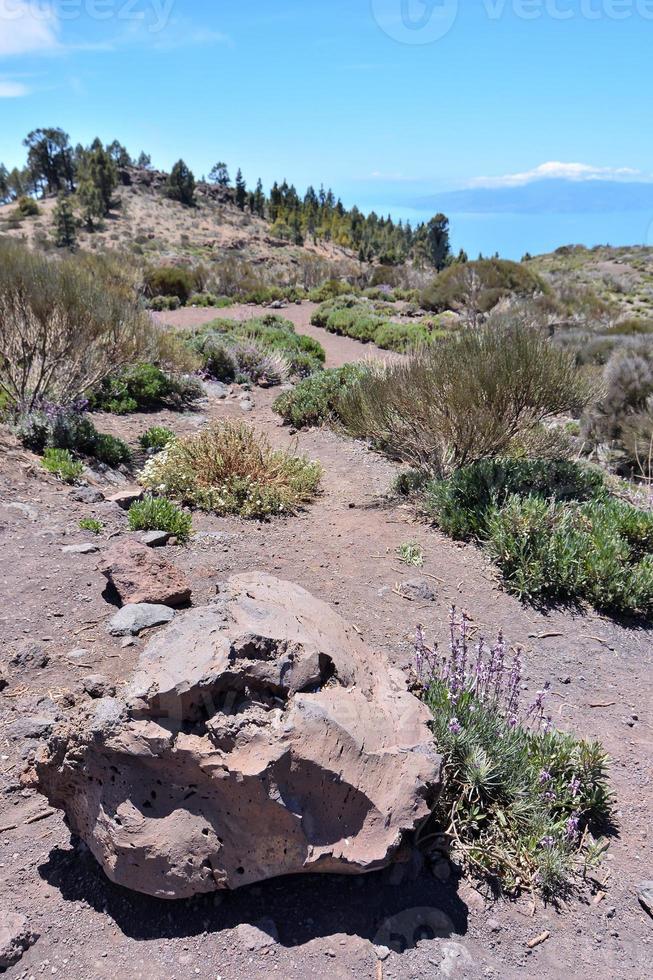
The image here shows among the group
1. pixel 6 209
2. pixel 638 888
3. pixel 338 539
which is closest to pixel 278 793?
pixel 638 888

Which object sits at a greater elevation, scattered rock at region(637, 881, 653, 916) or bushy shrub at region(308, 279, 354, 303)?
bushy shrub at region(308, 279, 354, 303)

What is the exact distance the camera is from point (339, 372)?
463 inches

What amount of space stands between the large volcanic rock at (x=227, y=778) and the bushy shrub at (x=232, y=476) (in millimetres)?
3909

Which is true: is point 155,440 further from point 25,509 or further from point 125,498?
point 25,509

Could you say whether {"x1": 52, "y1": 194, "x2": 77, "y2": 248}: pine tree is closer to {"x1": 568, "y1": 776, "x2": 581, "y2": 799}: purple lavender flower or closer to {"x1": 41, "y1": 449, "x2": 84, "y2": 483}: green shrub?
{"x1": 41, "y1": 449, "x2": 84, "y2": 483}: green shrub

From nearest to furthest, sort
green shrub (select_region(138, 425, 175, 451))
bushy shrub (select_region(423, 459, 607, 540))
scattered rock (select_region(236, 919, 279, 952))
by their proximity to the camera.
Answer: scattered rock (select_region(236, 919, 279, 952))
bushy shrub (select_region(423, 459, 607, 540))
green shrub (select_region(138, 425, 175, 451))

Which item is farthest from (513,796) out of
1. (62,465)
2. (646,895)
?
(62,465)

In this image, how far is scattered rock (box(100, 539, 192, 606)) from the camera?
4.32 meters

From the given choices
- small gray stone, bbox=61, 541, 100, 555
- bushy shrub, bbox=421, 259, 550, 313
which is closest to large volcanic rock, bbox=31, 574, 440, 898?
small gray stone, bbox=61, 541, 100, 555

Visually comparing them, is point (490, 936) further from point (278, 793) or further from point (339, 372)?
point (339, 372)

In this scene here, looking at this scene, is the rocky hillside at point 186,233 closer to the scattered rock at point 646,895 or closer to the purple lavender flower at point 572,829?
the purple lavender flower at point 572,829

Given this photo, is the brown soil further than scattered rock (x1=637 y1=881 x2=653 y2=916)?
No

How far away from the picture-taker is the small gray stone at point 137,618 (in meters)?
4.03

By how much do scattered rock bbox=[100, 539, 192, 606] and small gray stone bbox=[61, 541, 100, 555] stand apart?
539 millimetres
